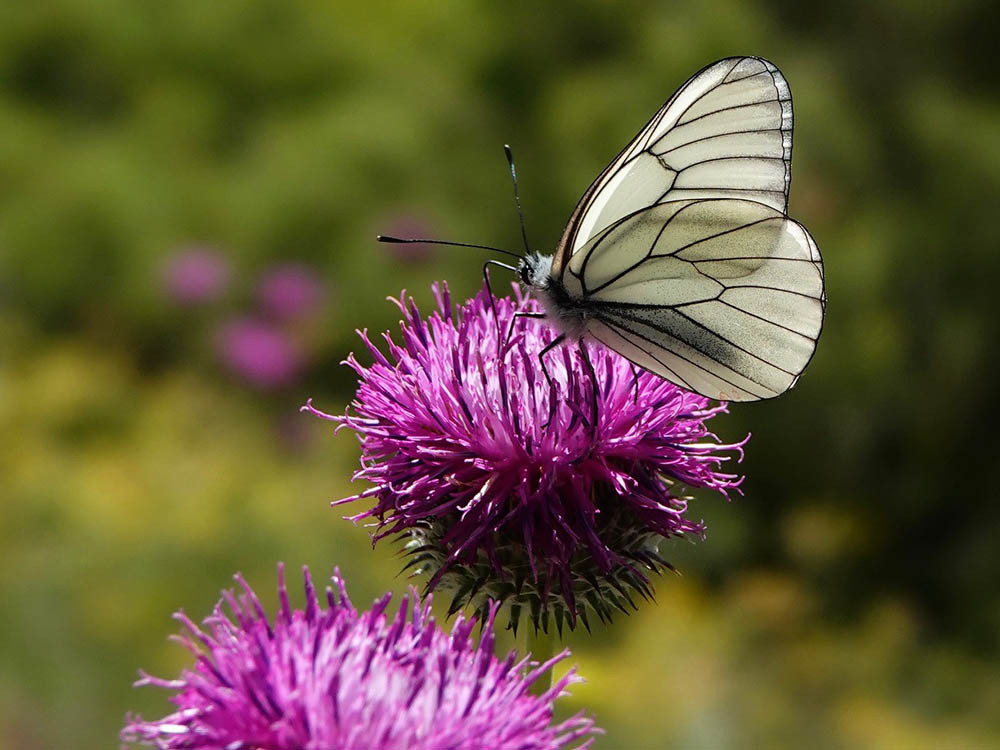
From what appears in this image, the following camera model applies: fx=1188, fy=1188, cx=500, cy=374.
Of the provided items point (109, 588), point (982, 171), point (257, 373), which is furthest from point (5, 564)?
point (982, 171)

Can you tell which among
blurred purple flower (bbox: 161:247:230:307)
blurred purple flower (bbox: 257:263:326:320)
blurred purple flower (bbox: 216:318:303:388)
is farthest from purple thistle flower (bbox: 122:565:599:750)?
blurred purple flower (bbox: 161:247:230:307)

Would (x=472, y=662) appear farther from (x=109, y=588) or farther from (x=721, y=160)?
(x=109, y=588)

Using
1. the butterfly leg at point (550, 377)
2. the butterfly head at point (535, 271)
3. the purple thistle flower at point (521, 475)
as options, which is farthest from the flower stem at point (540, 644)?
the butterfly head at point (535, 271)

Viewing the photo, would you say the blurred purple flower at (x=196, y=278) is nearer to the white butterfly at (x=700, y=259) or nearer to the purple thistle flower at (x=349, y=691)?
the white butterfly at (x=700, y=259)

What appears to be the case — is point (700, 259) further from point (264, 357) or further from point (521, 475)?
point (264, 357)

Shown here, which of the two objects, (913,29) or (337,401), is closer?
(913,29)

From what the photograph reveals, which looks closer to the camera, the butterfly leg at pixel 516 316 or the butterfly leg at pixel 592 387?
the butterfly leg at pixel 592 387

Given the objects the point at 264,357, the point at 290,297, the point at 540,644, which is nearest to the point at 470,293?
the point at 290,297
